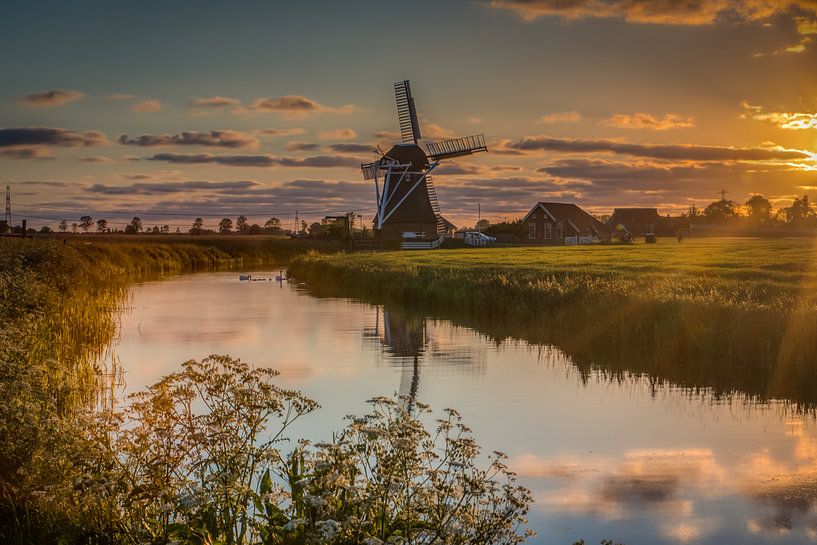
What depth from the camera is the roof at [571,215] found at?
8975cm

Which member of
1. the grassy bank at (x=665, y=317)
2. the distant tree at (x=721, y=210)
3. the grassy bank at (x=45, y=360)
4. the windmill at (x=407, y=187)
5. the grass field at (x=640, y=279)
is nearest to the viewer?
the grassy bank at (x=45, y=360)

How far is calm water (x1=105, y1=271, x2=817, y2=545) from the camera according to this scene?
8391 mm

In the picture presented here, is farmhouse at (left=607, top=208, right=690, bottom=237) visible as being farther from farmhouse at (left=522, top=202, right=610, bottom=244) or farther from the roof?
farmhouse at (left=522, top=202, right=610, bottom=244)

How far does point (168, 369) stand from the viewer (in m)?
17.2

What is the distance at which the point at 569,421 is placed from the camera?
12.9 m

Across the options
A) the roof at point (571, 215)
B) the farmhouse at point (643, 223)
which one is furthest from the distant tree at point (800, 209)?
the roof at point (571, 215)

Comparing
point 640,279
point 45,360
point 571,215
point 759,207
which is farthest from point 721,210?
point 45,360

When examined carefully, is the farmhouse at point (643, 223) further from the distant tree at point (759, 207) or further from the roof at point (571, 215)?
the distant tree at point (759, 207)

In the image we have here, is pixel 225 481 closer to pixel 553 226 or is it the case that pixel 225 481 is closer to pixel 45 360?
pixel 45 360

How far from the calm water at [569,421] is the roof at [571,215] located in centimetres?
6554

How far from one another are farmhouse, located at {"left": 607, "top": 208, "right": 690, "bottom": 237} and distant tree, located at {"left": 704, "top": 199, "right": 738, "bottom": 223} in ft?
63.9

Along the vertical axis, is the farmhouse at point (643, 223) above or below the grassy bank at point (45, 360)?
above

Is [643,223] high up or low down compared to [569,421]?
up

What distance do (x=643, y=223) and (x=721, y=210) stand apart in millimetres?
33085
